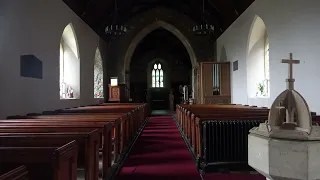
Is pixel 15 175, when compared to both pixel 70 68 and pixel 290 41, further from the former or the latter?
pixel 70 68

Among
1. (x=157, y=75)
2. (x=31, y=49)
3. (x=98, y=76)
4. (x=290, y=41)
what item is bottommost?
(x=98, y=76)

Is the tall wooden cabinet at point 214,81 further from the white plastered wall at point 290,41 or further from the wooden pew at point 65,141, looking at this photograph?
the wooden pew at point 65,141

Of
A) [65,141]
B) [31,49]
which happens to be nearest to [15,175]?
[65,141]

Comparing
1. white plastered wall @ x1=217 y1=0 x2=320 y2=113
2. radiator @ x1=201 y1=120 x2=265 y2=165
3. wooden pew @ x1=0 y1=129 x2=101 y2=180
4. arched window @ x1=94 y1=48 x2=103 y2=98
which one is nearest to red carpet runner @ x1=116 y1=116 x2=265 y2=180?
radiator @ x1=201 y1=120 x2=265 y2=165

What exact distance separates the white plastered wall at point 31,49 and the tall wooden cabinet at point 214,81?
4.18 meters

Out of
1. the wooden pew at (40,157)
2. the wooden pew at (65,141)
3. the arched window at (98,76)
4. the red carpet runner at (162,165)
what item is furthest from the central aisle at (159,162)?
the arched window at (98,76)

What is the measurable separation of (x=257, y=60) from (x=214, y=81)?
2363mm

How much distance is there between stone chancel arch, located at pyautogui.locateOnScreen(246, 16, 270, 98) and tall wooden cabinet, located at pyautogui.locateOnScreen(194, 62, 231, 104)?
202cm

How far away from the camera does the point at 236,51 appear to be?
951 centimetres

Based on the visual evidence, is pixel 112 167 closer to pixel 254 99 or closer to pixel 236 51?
pixel 254 99

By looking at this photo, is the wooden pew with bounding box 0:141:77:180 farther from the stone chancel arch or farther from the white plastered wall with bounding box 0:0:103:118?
the stone chancel arch

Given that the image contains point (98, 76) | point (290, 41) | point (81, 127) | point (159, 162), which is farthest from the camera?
point (98, 76)

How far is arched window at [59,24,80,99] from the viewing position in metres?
8.89

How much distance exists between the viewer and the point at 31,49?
588cm
